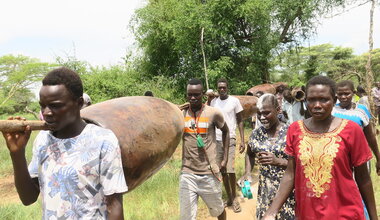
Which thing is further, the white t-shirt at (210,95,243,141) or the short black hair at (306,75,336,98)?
the white t-shirt at (210,95,243,141)


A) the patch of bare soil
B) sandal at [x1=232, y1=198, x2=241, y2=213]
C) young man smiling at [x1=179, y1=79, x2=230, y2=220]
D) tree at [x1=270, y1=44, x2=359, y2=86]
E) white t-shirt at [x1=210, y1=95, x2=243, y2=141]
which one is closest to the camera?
young man smiling at [x1=179, y1=79, x2=230, y2=220]

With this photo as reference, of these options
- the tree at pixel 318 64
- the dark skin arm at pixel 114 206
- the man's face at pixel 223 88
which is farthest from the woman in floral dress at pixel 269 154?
the tree at pixel 318 64

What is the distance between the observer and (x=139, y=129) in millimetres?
1949

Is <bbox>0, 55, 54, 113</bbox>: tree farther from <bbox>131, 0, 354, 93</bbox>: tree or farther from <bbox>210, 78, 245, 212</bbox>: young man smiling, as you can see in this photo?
<bbox>210, 78, 245, 212</bbox>: young man smiling

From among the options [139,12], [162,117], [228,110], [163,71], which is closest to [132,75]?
[163,71]

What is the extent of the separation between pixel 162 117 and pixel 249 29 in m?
12.8

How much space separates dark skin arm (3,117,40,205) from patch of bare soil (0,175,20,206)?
210 inches

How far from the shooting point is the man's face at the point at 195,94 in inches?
143

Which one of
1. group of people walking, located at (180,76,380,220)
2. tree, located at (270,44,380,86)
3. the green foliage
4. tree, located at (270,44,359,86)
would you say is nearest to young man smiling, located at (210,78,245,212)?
group of people walking, located at (180,76,380,220)

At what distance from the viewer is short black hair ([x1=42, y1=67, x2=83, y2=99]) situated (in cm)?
150

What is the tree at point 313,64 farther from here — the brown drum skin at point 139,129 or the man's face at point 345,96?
the brown drum skin at point 139,129

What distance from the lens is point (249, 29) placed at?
14.3 meters

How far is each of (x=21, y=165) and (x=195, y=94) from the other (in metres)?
2.29

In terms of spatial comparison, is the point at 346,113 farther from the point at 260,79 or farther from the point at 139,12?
the point at 139,12
